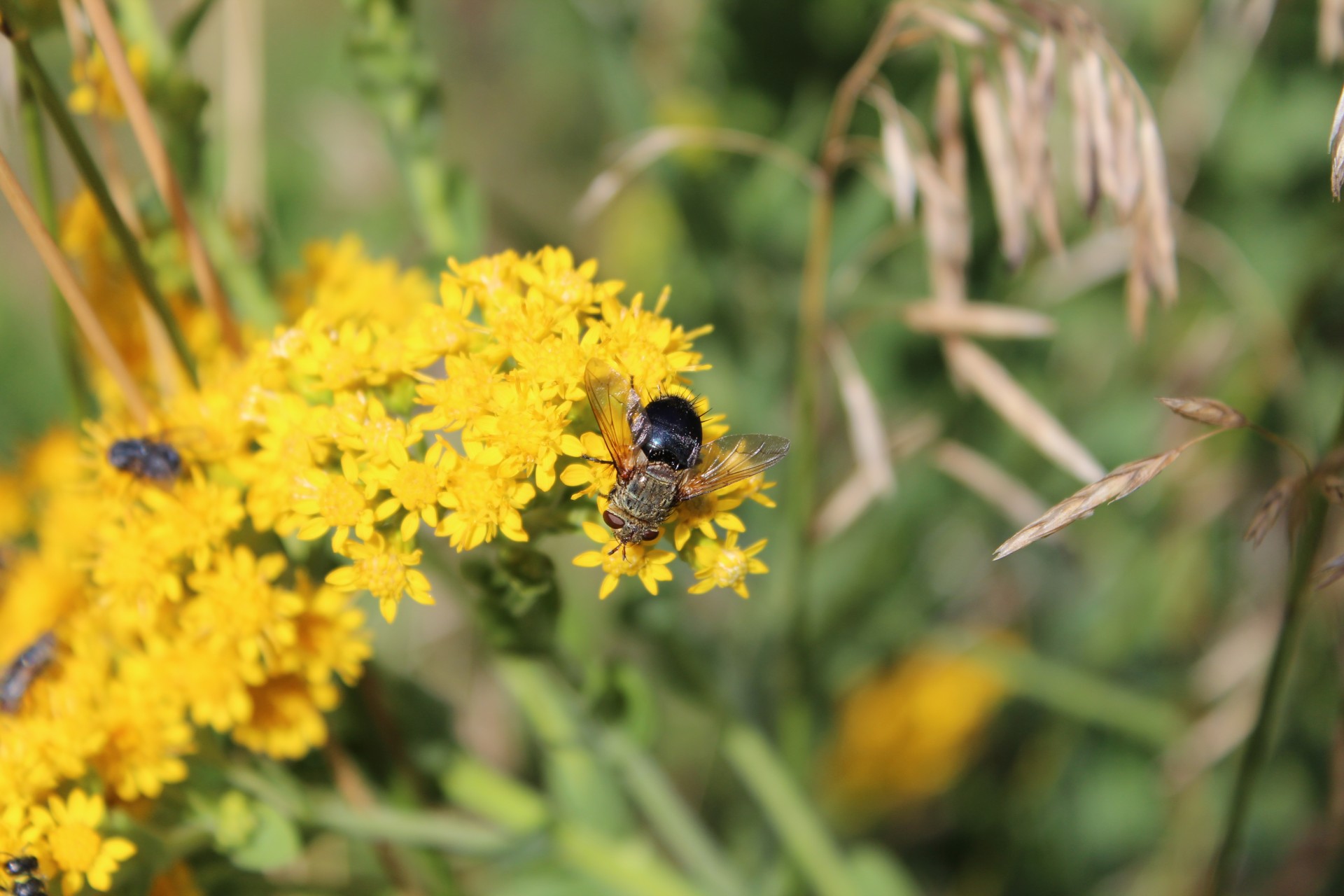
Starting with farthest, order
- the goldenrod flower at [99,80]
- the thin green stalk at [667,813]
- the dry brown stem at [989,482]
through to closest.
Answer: the dry brown stem at [989,482] < the thin green stalk at [667,813] < the goldenrod flower at [99,80]

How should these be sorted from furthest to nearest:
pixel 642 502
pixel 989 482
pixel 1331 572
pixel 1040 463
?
pixel 1040 463
pixel 989 482
pixel 642 502
pixel 1331 572

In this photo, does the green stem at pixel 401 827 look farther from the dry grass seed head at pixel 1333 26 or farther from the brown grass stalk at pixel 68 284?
the dry grass seed head at pixel 1333 26

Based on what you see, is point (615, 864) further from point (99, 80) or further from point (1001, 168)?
point (99, 80)

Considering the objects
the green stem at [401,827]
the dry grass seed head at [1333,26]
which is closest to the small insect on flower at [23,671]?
the green stem at [401,827]

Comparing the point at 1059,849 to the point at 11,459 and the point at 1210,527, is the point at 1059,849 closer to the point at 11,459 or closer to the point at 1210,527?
the point at 1210,527

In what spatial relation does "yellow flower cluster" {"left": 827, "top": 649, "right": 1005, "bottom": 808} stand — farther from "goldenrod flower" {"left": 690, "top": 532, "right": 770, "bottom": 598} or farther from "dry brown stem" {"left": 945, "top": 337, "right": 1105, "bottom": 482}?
"goldenrod flower" {"left": 690, "top": 532, "right": 770, "bottom": 598}

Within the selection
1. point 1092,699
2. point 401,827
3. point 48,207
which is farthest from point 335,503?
point 1092,699

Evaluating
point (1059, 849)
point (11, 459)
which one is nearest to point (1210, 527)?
point (1059, 849)
